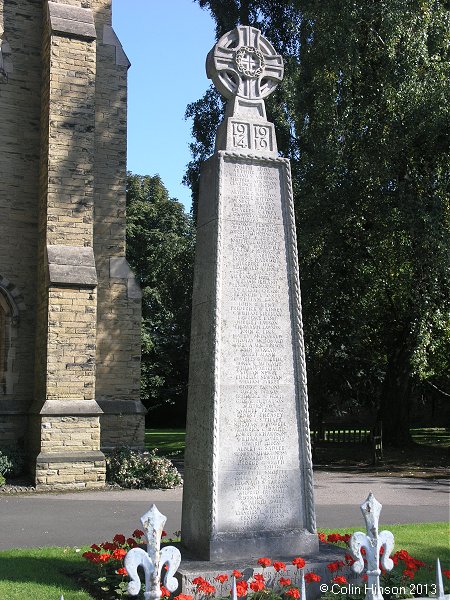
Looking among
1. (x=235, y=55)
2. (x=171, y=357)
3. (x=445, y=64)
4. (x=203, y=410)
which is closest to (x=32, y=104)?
(x=445, y=64)

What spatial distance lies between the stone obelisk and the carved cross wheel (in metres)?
0.01

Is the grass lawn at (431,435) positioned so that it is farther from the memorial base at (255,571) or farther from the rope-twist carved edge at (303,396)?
the memorial base at (255,571)

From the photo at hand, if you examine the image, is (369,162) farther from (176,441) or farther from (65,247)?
(176,441)

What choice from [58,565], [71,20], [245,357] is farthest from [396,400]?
[245,357]

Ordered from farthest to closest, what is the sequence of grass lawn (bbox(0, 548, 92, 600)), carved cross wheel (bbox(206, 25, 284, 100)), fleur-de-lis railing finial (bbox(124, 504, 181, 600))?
carved cross wheel (bbox(206, 25, 284, 100)) < grass lawn (bbox(0, 548, 92, 600)) < fleur-de-lis railing finial (bbox(124, 504, 181, 600))

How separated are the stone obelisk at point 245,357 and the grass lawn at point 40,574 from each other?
1.07 meters

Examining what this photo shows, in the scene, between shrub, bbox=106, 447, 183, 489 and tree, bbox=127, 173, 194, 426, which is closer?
shrub, bbox=106, 447, 183, 489

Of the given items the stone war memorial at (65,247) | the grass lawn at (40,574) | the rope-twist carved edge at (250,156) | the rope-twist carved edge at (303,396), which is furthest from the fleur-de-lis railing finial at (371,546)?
the stone war memorial at (65,247)

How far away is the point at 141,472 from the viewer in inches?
582

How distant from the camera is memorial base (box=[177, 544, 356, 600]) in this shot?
218 inches

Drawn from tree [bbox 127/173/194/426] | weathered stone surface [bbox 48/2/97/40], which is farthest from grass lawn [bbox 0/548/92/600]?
tree [bbox 127/173/194/426]

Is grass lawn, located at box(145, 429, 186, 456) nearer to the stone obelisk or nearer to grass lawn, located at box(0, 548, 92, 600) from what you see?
grass lawn, located at box(0, 548, 92, 600)

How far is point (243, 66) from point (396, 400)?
660 inches

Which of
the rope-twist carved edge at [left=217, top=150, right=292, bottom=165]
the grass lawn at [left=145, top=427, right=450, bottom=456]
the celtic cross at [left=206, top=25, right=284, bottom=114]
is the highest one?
the celtic cross at [left=206, top=25, right=284, bottom=114]
